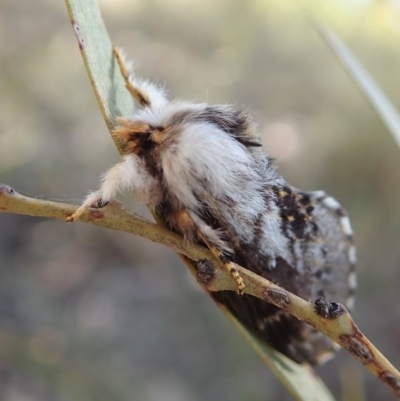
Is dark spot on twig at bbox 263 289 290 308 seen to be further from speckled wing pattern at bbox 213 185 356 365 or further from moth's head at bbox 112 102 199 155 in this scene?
moth's head at bbox 112 102 199 155

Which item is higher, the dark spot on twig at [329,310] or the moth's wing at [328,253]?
the moth's wing at [328,253]

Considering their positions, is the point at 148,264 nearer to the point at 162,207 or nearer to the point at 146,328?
the point at 146,328

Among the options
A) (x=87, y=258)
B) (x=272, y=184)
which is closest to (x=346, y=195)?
(x=87, y=258)

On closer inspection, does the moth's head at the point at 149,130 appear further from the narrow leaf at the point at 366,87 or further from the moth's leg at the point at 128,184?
the narrow leaf at the point at 366,87

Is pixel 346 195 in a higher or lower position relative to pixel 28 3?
lower

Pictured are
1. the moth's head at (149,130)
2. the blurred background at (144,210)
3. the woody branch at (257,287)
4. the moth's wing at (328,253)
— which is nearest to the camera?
the woody branch at (257,287)

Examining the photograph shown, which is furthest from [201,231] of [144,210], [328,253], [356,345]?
[144,210]

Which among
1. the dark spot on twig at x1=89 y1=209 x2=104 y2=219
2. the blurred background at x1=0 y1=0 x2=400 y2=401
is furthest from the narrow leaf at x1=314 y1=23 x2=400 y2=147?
the blurred background at x1=0 y1=0 x2=400 y2=401

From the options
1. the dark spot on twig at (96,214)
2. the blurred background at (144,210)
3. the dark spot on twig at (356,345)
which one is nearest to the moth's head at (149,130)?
the dark spot on twig at (96,214)

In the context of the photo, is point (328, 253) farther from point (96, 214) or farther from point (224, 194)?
point (96, 214)
